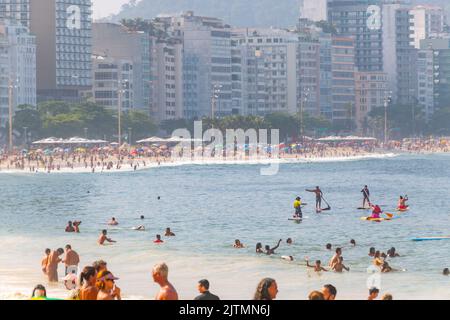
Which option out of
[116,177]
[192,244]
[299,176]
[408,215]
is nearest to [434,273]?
[192,244]

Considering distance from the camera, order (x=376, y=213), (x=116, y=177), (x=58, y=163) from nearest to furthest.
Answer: (x=376, y=213) < (x=116, y=177) < (x=58, y=163)

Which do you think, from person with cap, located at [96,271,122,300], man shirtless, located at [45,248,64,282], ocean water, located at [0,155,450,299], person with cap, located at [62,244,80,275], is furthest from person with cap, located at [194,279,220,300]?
person with cap, located at [62,244,80,275]

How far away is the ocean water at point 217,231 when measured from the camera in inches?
1848

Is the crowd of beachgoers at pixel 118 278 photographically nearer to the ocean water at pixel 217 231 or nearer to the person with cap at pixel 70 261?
the person with cap at pixel 70 261

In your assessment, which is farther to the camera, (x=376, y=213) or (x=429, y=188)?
(x=429, y=188)

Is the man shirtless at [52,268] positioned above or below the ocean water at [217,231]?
above

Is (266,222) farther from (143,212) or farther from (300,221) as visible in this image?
(143,212)

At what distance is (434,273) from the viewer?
5144 centimetres

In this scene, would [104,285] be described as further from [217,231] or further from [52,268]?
[217,231]

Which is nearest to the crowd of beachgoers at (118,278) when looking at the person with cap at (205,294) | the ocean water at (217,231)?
the person with cap at (205,294)

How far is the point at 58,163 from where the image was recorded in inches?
7525

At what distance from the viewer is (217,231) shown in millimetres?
81375
